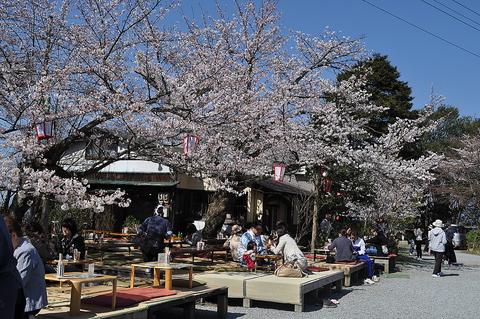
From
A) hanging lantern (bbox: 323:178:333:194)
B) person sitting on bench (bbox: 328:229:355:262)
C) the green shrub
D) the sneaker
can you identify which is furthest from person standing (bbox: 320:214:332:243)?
A: the green shrub

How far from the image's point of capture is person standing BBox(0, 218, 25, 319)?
307cm

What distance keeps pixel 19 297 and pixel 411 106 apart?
31.5m

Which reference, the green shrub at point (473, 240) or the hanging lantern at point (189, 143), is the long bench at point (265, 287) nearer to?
the hanging lantern at point (189, 143)

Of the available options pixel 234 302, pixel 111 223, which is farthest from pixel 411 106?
pixel 234 302

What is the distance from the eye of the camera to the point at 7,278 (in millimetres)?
3137

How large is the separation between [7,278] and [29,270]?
4.63ft

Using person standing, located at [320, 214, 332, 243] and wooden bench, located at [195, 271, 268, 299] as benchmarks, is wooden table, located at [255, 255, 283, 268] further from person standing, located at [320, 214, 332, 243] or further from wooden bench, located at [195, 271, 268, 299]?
person standing, located at [320, 214, 332, 243]

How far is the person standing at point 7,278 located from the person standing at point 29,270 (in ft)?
4.07

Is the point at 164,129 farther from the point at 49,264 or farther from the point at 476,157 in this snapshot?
the point at 476,157

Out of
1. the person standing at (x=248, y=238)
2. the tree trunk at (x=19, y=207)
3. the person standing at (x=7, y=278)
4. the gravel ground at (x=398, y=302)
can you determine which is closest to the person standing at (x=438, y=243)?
the gravel ground at (x=398, y=302)

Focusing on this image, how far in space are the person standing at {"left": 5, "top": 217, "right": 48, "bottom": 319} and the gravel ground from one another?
3.82 metres

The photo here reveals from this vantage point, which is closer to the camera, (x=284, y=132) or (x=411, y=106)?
(x=284, y=132)

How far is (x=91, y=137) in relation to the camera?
36.1ft

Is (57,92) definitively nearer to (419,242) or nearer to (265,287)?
(265,287)
